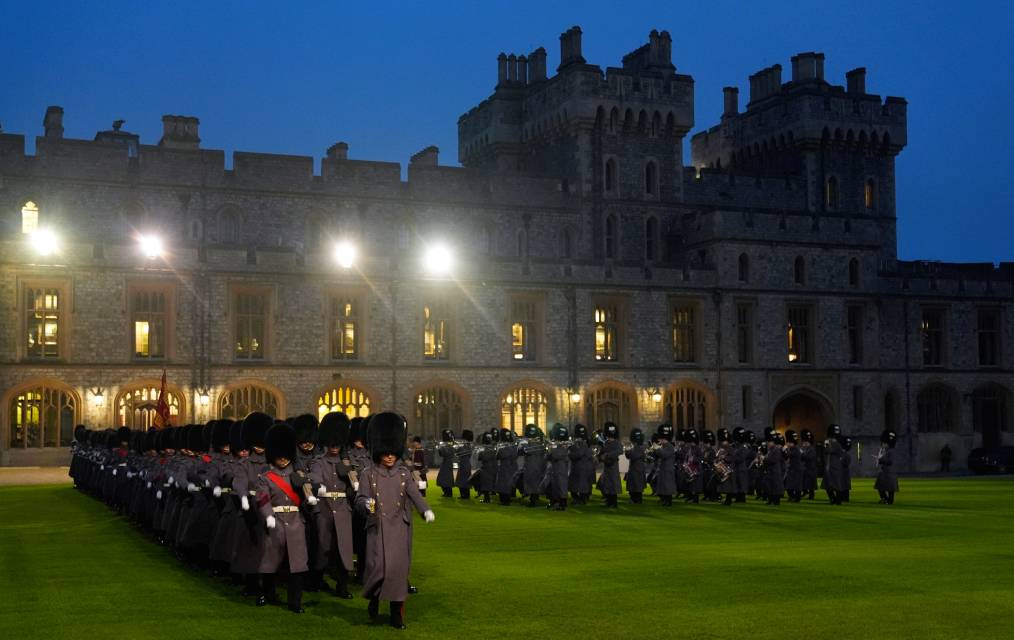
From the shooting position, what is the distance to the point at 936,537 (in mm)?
17594

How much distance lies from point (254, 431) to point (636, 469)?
38.9 feet

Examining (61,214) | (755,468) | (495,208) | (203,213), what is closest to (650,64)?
(495,208)

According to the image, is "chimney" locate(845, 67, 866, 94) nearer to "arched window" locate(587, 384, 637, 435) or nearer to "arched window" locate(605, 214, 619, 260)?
"arched window" locate(605, 214, 619, 260)

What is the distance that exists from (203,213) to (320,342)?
619cm

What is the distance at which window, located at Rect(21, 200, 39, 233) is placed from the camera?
125 ft

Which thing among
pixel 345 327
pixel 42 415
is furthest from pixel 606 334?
pixel 42 415

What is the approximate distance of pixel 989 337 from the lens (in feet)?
156

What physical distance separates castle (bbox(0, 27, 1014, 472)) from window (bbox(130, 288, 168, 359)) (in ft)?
0.26

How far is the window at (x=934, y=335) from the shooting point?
4628 cm

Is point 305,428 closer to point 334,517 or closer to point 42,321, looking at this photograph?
point 334,517

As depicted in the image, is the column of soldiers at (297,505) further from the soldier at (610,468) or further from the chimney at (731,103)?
the chimney at (731,103)

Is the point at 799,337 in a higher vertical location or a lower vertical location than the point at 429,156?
lower

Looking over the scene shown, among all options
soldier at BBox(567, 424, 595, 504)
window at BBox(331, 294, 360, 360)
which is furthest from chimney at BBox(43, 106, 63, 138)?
soldier at BBox(567, 424, 595, 504)

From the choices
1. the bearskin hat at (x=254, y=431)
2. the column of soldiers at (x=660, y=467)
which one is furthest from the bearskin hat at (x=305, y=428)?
the column of soldiers at (x=660, y=467)
